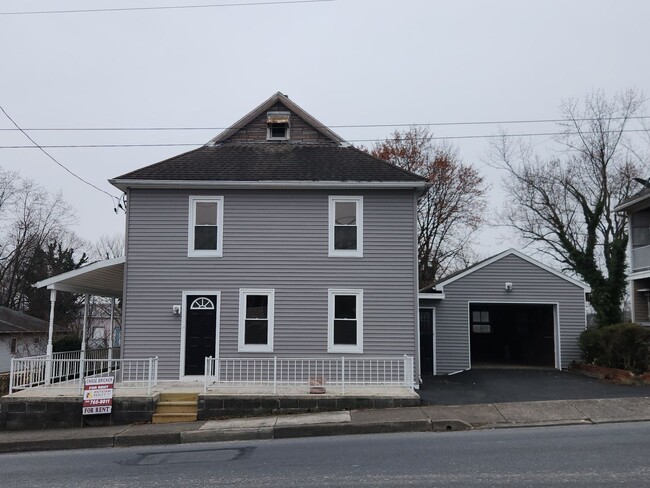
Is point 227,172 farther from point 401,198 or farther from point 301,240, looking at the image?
point 401,198

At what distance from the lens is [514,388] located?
1477 cm

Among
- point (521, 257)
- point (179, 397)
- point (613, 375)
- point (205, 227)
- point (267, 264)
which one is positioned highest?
point (205, 227)

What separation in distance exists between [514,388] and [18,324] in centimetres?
3343

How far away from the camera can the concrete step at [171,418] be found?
41.2 ft

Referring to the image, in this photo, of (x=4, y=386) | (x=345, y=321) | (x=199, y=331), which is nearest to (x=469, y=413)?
(x=345, y=321)

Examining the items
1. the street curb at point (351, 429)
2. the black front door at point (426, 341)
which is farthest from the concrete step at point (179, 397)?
Result: the black front door at point (426, 341)

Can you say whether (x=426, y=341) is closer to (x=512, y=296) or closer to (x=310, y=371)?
(x=512, y=296)

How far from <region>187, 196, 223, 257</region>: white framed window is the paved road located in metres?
6.31

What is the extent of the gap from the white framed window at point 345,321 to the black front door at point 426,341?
431 centimetres

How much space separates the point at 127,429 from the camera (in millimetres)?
12000

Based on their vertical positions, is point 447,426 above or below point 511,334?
below

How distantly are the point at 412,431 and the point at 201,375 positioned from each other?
6.51 m

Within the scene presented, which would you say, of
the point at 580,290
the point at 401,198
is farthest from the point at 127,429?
the point at 580,290

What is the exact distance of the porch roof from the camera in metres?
14.9
